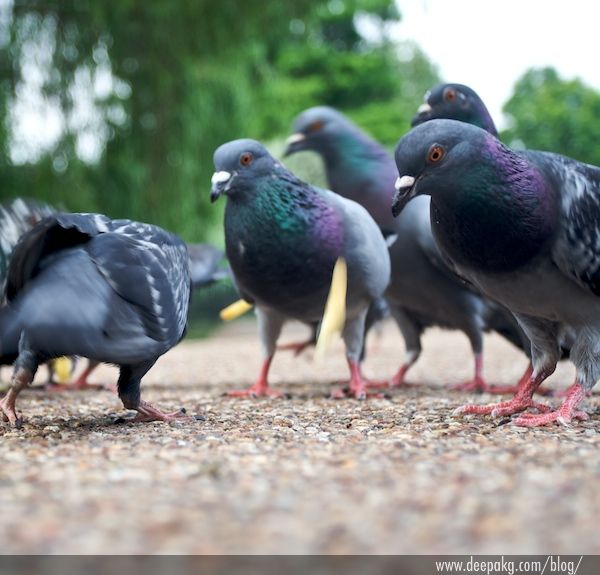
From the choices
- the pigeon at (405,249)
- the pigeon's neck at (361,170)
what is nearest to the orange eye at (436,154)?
the pigeon at (405,249)

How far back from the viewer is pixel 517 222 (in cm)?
357

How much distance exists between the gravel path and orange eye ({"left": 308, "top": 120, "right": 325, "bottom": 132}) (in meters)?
2.59

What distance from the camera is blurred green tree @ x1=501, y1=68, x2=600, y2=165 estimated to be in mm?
11148

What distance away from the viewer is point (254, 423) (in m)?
3.80

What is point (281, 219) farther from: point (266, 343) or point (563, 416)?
point (563, 416)

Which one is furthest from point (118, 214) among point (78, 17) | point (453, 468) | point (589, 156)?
point (453, 468)

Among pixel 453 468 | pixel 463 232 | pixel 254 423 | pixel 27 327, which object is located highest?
pixel 463 232

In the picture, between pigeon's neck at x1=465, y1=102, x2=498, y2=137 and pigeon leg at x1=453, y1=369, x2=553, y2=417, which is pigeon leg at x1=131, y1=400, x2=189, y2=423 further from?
pigeon's neck at x1=465, y1=102, x2=498, y2=137

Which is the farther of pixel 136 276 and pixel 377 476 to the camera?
pixel 136 276

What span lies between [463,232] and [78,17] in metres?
7.44

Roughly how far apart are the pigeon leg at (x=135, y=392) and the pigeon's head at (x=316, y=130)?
285 cm

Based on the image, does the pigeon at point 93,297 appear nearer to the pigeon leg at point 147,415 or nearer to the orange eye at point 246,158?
the pigeon leg at point 147,415

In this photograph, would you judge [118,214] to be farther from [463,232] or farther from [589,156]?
[463,232]

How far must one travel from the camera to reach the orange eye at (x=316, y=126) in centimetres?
622
